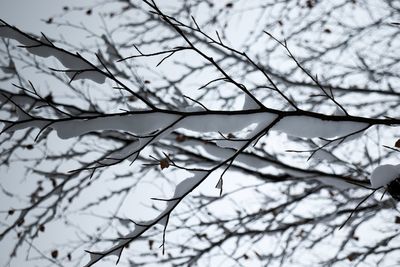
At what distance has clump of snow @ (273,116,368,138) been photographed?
6.15 feet

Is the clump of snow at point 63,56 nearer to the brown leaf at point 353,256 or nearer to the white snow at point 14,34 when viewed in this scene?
the white snow at point 14,34

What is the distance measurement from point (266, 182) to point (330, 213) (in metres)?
0.95

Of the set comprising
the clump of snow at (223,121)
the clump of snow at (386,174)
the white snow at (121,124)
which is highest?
the clump of snow at (223,121)

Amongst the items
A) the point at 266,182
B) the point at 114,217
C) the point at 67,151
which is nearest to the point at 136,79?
the point at 67,151

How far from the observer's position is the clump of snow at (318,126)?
188 centimetres

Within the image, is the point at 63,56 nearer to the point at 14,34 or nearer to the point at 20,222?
the point at 14,34

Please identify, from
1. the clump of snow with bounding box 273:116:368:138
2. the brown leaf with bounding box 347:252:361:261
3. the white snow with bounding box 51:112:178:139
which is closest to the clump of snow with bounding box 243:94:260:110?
the clump of snow with bounding box 273:116:368:138

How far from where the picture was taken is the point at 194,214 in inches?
163

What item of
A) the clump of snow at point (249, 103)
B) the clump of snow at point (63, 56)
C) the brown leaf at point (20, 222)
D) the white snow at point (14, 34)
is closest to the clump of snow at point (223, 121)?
the clump of snow at point (249, 103)

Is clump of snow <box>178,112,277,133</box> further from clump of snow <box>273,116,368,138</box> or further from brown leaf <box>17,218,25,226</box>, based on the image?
brown leaf <box>17,218,25,226</box>

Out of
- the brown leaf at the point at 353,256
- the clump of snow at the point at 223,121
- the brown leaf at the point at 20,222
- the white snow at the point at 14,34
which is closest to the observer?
the clump of snow at the point at 223,121

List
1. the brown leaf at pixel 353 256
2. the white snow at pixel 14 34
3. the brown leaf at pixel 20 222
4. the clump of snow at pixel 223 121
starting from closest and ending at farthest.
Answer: the clump of snow at pixel 223 121 < the white snow at pixel 14 34 < the brown leaf at pixel 20 222 < the brown leaf at pixel 353 256

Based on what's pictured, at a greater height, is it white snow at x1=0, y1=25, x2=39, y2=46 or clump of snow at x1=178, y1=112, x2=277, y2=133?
white snow at x1=0, y1=25, x2=39, y2=46

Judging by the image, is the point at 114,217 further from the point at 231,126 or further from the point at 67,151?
the point at 231,126
